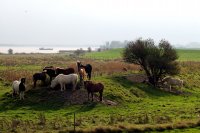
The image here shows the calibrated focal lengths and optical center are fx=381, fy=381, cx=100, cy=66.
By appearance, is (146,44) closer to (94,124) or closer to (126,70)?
(126,70)

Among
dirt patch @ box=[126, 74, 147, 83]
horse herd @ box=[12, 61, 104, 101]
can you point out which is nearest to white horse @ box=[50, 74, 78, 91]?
horse herd @ box=[12, 61, 104, 101]

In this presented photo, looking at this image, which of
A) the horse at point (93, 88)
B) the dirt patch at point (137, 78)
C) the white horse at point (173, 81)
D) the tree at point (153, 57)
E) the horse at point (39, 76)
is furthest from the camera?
the tree at point (153, 57)

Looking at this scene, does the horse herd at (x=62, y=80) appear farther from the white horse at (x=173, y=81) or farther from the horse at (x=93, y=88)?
the white horse at (x=173, y=81)

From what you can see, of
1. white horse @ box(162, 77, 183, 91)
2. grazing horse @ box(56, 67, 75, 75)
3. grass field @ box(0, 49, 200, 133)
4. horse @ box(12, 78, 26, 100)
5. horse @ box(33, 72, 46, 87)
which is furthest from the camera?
white horse @ box(162, 77, 183, 91)

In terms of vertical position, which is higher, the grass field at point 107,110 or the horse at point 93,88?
the horse at point 93,88

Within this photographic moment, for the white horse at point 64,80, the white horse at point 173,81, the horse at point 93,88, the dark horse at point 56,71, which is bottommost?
the white horse at point 173,81

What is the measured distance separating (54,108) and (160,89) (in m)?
18.4

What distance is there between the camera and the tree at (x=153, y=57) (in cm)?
4978

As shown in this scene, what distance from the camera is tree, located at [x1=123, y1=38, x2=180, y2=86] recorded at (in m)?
49.8

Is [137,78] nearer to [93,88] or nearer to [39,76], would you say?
[93,88]

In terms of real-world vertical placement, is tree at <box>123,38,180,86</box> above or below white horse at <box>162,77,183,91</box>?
above

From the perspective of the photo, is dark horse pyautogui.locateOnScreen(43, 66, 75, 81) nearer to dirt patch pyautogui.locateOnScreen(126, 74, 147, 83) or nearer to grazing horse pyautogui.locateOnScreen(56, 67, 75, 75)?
grazing horse pyautogui.locateOnScreen(56, 67, 75, 75)

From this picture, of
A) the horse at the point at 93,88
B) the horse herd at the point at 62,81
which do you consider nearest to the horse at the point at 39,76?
the horse herd at the point at 62,81

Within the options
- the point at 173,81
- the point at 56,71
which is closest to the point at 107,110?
the point at 56,71
